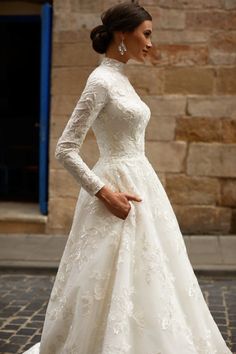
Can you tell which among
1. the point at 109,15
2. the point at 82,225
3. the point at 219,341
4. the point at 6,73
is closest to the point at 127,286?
the point at 82,225

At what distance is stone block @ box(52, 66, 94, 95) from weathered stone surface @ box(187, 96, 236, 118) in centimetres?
132

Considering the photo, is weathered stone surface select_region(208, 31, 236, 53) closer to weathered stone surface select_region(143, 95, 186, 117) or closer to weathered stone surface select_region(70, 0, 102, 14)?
weathered stone surface select_region(143, 95, 186, 117)

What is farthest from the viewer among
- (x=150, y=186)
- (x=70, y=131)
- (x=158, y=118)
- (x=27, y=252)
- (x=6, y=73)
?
(x=6, y=73)

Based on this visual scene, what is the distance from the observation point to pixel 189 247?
23.4 feet

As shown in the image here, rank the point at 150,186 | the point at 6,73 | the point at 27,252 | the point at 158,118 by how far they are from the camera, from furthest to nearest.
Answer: the point at 6,73 → the point at 158,118 → the point at 27,252 → the point at 150,186

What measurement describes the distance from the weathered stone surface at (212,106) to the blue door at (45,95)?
177 cm

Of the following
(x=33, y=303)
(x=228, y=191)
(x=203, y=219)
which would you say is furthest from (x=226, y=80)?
(x=33, y=303)

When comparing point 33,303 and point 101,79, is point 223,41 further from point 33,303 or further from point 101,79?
point 101,79

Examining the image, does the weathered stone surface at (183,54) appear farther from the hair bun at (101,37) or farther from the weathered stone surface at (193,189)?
the hair bun at (101,37)

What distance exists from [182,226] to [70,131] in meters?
5.18

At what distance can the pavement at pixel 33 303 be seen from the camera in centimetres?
416

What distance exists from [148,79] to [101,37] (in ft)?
16.0

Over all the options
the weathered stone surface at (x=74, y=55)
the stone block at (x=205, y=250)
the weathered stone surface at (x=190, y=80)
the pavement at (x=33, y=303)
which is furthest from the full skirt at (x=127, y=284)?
the weathered stone surface at (x=74, y=55)

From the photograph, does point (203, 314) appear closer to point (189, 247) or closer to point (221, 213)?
point (189, 247)
